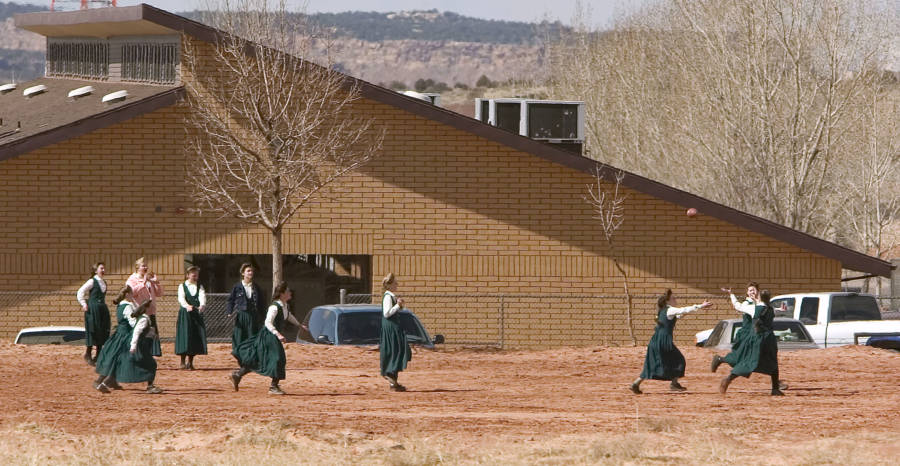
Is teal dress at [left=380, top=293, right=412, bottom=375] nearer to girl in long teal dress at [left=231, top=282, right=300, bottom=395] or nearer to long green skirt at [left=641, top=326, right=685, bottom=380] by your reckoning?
girl in long teal dress at [left=231, top=282, right=300, bottom=395]

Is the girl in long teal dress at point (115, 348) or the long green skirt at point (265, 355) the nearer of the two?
the girl in long teal dress at point (115, 348)

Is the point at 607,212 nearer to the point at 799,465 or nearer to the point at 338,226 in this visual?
the point at 338,226

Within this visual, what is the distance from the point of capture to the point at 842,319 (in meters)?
27.7

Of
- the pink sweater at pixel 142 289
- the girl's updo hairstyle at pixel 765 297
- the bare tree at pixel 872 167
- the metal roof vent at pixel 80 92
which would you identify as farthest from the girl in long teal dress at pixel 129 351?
the bare tree at pixel 872 167

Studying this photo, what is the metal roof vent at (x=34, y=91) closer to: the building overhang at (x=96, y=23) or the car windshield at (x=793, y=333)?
the building overhang at (x=96, y=23)

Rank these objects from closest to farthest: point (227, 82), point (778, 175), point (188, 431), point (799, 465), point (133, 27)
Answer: point (799, 465)
point (188, 431)
point (227, 82)
point (133, 27)
point (778, 175)

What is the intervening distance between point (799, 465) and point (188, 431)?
6.18 meters

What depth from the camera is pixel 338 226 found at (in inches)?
1209

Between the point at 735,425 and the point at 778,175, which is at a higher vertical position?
the point at 778,175

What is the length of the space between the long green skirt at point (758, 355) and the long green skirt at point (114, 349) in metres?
8.06

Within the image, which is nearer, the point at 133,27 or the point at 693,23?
the point at 133,27

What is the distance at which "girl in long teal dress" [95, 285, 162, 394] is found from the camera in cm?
1891

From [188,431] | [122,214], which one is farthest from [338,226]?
[188,431]

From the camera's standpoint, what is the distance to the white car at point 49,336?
27.9 metres
